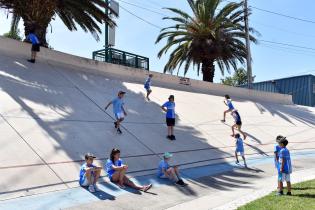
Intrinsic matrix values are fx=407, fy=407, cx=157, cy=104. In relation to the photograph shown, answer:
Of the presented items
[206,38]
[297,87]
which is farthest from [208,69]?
[297,87]

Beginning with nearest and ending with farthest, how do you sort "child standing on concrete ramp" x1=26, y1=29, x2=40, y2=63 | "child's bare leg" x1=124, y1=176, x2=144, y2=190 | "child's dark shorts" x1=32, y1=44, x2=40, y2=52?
"child's bare leg" x1=124, y1=176, x2=144, y2=190 < "child standing on concrete ramp" x1=26, y1=29, x2=40, y2=63 < "child's dark shorts" x1=32, y1=44, x2=40, y2=52

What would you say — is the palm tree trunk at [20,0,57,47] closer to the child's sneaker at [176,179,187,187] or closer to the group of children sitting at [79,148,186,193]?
→ the group of children sitting at [79,148,186,193]

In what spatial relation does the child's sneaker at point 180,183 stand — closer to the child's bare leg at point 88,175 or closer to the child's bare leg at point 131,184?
the child's bare leg at point 131,184

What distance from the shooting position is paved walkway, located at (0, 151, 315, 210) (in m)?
7.00

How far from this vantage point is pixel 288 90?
35875mm

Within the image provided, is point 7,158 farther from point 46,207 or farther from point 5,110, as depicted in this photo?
point 5,110

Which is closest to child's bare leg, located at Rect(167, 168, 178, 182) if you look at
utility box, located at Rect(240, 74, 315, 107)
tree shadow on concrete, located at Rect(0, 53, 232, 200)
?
tree shadow on concrete, located at Rect(0, 53, 232, 200)

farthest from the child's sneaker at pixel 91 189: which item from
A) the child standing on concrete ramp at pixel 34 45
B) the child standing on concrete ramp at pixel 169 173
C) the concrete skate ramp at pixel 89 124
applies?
the child standing on concrete ramp at pixel 34 45

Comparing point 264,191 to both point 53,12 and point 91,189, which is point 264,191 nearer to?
point 91,189

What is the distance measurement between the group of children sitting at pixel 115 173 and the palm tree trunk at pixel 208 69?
2037cm

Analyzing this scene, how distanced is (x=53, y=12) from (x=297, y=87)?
23876 mm

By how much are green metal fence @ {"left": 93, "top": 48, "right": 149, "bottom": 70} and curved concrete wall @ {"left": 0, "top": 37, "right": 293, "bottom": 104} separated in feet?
5.97

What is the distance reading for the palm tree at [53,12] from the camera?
61.0 feet

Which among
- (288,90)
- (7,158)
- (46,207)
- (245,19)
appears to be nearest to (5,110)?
(7,158)
